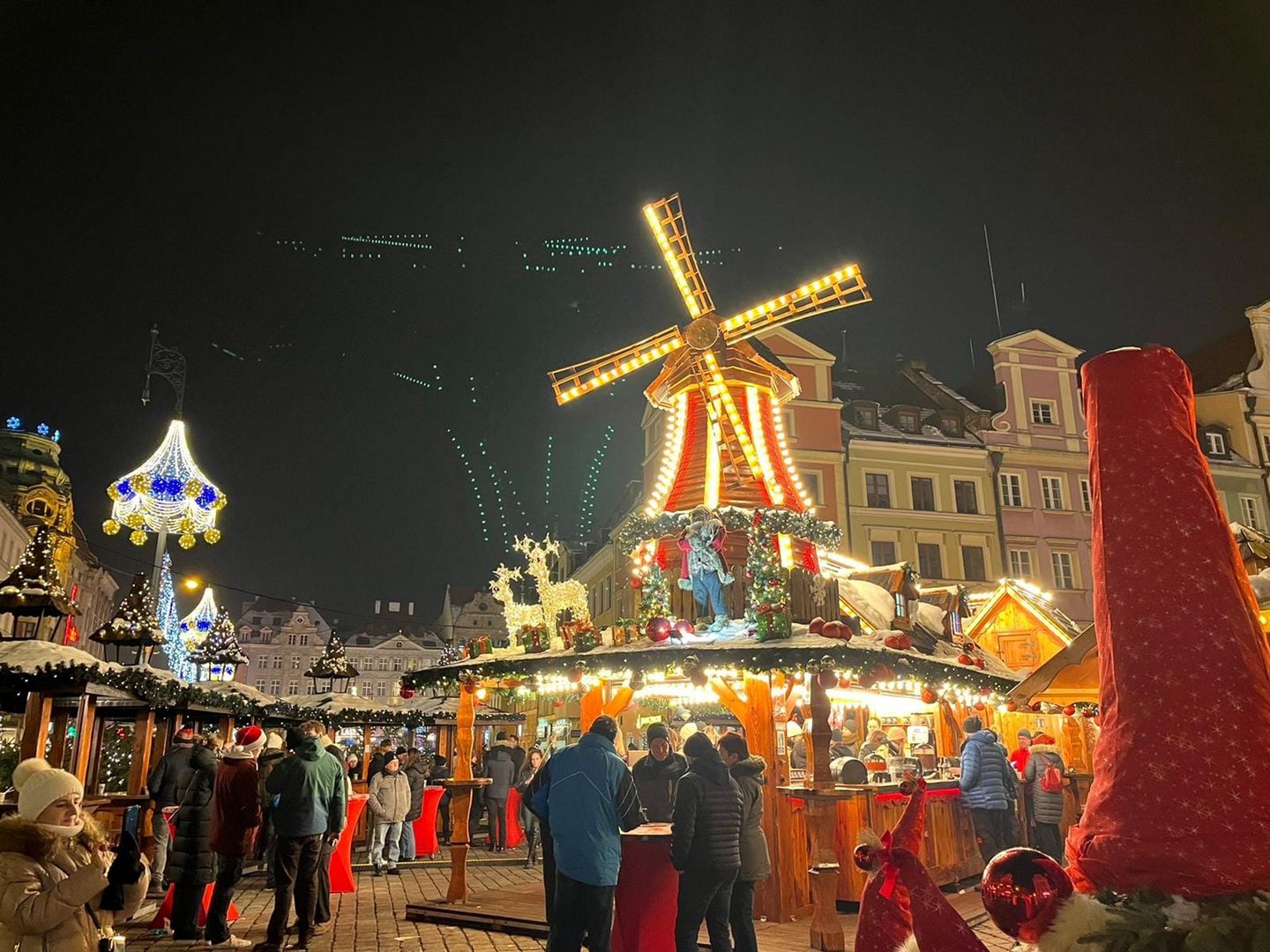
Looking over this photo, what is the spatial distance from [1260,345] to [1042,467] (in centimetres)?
1040

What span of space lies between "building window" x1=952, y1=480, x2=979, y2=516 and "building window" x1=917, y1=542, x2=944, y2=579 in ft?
5.87

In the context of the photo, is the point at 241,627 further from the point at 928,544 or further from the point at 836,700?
the point at 836,700

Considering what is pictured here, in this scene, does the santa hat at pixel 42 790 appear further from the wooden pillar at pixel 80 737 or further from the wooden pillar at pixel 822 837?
the wooden pillar at pixel 80 737

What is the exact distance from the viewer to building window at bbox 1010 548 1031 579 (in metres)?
29.6

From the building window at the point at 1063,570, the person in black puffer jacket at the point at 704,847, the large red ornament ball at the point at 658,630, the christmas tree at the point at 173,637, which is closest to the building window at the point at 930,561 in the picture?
the building window at the point at 1063,570

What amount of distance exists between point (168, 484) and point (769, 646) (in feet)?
55.3

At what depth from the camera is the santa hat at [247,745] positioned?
813 cm

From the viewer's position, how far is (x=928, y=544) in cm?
2959

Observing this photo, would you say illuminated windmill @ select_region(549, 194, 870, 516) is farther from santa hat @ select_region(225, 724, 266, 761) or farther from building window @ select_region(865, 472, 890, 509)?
building window @ select_region(865, 472, 890, 509)

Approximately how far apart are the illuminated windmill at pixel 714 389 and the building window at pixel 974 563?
1460cm

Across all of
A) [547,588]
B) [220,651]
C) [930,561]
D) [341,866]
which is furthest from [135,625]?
[930,561]

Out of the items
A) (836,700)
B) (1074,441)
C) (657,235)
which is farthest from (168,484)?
(1074,441)

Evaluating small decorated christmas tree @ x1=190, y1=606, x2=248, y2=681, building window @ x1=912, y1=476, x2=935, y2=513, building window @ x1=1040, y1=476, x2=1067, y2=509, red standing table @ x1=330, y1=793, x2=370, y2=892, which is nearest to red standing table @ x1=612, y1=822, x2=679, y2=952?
red standing table @ x1=330, y1=793, x2=370, y2=892

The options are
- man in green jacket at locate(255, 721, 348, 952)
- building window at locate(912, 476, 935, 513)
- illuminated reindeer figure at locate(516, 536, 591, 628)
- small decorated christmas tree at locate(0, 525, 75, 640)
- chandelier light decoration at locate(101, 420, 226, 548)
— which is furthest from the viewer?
building window at locate(912, 476, 935, 513)
